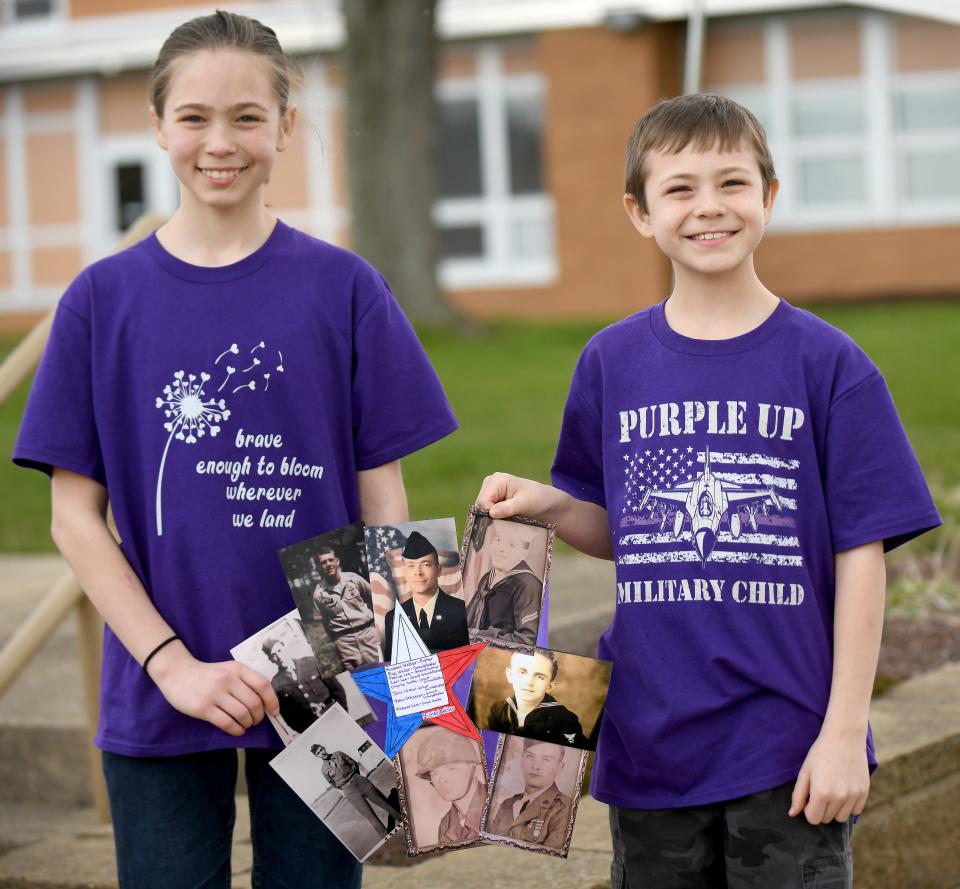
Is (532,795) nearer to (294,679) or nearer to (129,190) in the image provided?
(294,679)

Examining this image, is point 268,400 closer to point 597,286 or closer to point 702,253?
point 702,253

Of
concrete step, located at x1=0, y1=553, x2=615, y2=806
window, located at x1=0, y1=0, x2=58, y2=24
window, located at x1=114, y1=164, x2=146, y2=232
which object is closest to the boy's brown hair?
concrete step, located at x1=0, y1=553, x2=615, y2=806

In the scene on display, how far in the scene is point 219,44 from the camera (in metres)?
2.33

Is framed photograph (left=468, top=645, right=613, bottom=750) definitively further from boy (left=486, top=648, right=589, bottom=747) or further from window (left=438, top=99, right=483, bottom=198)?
window (left=438, top=99, right=483, bottom=198)

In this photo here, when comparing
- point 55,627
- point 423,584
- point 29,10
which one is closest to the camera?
point 423,584

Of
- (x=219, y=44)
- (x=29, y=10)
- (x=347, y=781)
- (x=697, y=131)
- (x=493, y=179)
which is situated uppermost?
(x=29, y=10)

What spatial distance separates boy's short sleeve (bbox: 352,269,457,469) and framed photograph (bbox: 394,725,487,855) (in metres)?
0.44

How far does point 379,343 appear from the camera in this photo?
2381 mm

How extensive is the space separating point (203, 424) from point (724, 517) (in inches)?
30.0

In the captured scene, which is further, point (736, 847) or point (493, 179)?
point (493, 179)

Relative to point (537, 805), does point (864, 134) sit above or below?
above

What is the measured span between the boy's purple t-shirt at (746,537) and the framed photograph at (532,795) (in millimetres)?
80

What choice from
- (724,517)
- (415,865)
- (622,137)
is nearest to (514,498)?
(724,517)

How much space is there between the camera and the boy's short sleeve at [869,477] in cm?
218
